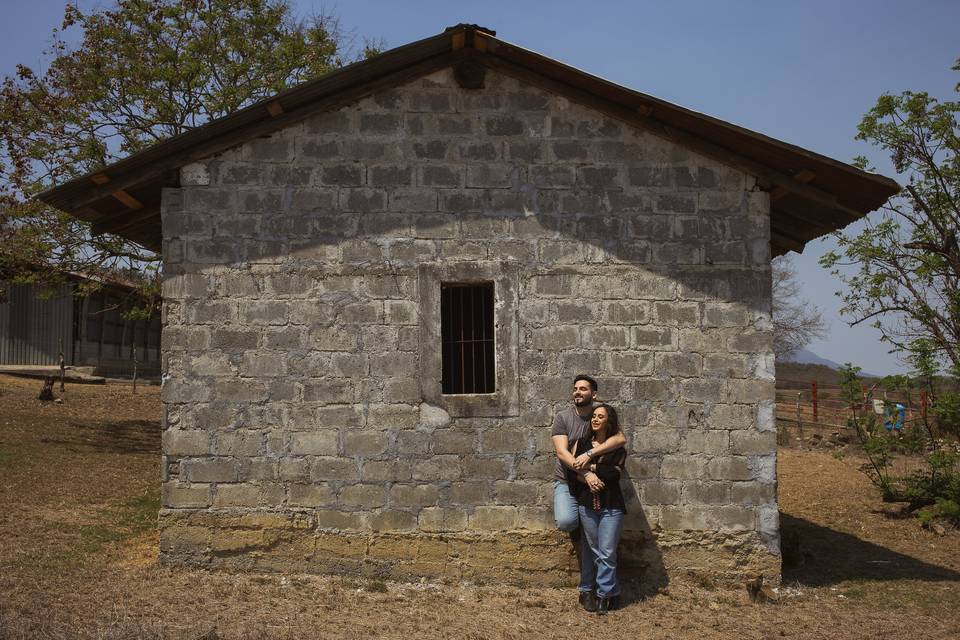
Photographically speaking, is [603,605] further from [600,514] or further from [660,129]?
[660,129]

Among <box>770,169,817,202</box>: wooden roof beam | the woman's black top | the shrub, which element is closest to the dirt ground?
the shrub

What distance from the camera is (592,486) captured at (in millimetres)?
7539

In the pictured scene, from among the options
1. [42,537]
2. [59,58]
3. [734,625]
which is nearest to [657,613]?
[734,625]

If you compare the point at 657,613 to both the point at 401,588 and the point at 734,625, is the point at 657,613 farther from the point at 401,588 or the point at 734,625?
the point at 401,588

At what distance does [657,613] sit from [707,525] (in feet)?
3.44

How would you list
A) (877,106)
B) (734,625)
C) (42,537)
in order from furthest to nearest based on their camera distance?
(877,106), (42,537), (734,625)

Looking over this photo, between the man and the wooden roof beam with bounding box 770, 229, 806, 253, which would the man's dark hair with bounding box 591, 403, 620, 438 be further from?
the wooden roof beam with bounding box 770, 229, 806, 253

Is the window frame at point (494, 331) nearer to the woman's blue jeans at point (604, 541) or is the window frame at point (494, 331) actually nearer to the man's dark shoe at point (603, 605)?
the woman's blue jeans at point (604, 541)

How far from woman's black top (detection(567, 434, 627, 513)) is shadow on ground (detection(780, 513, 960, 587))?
2301 millimetres

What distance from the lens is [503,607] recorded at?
300 inches

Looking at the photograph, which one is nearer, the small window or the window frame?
the window frame

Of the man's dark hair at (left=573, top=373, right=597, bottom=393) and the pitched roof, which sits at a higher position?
the pitched roof

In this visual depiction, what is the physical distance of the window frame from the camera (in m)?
8.16

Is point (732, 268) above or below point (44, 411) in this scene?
above
